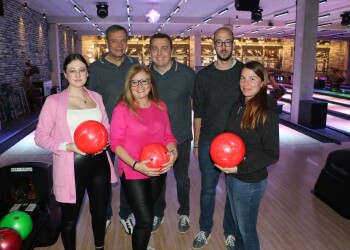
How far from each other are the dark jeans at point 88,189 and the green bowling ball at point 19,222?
0.31 metres

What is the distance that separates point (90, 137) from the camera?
1628mm

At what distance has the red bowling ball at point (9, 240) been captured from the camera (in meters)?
1.67

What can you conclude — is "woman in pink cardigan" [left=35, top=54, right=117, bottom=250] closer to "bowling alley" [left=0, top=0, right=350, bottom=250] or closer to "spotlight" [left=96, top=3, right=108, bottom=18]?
"bowling alley" [left=0, top=0, right=350, bottom=250]

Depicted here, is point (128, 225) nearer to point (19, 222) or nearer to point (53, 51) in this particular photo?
point (19, 222)

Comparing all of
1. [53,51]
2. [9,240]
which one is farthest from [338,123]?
[53,51]

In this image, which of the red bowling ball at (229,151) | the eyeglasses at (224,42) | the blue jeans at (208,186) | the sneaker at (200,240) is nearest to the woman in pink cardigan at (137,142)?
the red bowling ball at (229,151)

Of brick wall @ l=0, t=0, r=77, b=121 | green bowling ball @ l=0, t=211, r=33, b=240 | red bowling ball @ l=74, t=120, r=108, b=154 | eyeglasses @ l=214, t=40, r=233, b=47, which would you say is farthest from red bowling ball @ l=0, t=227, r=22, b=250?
brick wall @ l=0, t=0, r=77, b=121

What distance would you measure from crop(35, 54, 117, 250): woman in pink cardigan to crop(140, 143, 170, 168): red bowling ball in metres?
0.34

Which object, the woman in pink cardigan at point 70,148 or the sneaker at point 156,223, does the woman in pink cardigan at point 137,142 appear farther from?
the sneaker at point 156,223

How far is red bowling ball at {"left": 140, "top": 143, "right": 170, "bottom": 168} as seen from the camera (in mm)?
1611

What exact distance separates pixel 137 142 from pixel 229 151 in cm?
50

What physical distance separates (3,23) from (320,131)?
684 cm

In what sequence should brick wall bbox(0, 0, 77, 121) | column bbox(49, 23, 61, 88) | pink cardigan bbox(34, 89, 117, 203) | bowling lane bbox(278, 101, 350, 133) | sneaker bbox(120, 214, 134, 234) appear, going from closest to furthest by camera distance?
pink cardigan bbox(34, 89, 117, 203) < sneaker bbox(120, 214, 134, 234) < bowling lane bbox(278, 101, 350, 133) < brick wall bbox(0, 0, 77, 121) < column bbox(49, 23, 61, 88)

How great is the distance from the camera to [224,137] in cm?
157
